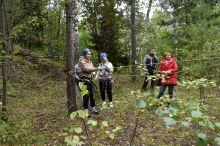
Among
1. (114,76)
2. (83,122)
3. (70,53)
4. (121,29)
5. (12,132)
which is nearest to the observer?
(83,122)

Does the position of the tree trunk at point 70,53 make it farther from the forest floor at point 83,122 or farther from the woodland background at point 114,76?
the forest floor at point 83,122

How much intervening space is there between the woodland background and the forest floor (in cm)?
2

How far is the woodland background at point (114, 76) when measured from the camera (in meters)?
2.49

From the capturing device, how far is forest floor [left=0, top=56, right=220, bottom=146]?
161 inches

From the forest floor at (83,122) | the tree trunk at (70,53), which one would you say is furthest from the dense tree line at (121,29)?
the tree trunk at (70,53)

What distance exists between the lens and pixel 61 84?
31.5ft

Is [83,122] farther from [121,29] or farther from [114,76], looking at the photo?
[121,29]

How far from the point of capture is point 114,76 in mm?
9781

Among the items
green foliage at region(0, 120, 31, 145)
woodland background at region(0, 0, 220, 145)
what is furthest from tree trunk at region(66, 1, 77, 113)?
green foliage at region(0, 120, 31, 145)

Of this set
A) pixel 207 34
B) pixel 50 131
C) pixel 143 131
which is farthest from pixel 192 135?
pixel 207 34

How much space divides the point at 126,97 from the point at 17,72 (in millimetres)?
5042

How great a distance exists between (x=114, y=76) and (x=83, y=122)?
25.6 feet

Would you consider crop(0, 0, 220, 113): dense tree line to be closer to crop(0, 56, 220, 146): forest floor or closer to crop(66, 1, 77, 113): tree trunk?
crop(0, 56, 220, 146): forest floor

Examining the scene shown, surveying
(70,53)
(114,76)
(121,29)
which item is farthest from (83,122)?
(121,29)
